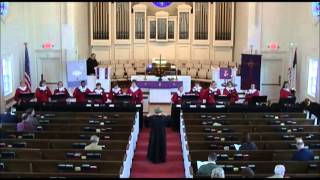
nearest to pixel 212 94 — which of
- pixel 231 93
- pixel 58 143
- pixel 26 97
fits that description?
pixel 231 93

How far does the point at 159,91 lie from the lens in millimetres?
19938

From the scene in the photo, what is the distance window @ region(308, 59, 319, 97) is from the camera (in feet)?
56.9

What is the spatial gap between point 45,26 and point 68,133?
10081 mm

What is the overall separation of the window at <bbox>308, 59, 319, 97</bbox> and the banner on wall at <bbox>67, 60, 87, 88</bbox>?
9461mm

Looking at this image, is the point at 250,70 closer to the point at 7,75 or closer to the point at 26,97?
the point at 26,97

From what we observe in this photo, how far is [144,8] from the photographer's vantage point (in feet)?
83.8

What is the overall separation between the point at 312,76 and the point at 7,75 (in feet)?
39.4

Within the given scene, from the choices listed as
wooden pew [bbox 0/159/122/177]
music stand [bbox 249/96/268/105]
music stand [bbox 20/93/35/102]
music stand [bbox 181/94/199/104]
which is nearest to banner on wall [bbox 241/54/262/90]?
music stand [bbox 249/96/268/105]

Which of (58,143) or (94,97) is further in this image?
(94,97)

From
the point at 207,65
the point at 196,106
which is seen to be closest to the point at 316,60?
the point at 196,106

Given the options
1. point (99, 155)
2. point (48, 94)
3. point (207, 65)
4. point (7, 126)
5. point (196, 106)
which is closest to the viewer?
point (99, 155)

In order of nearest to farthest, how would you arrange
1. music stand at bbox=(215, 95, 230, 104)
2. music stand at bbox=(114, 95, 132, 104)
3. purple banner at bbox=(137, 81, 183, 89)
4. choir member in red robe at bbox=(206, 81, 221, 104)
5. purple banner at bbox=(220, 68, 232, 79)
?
music stand at bbox=(114, 95, 132, 104)
music stand at bbox=(215, 95, 230, 104)
choir member in red robe at bbox=(206, 81, 221, 104)
purple banner at bbox=(137, 81, 183, 89)
purple banner at bbox=(220, 68, 232, 79)

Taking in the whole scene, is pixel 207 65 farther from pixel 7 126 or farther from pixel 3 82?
pixel 7 126

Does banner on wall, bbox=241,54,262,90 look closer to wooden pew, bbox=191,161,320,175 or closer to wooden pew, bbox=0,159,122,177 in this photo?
wooden pew, bbox=191,161,320,175
